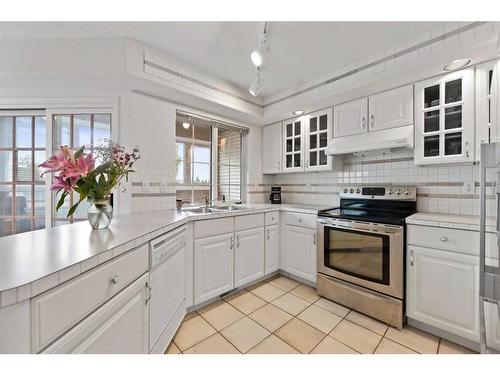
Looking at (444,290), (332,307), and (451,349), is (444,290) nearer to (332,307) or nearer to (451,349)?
(451,349)

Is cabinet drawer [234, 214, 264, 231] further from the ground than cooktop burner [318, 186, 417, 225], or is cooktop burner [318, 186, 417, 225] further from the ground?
cooktop burner [318, 186, 417, 225]

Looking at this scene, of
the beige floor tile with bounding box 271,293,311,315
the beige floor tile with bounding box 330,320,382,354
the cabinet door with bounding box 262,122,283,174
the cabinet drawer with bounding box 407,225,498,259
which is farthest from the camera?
the cabinet door with bounding box 262,122,283,174

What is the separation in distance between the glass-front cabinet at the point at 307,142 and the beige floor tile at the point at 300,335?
1.65 meters

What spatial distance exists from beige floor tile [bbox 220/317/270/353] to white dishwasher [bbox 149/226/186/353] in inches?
16.2

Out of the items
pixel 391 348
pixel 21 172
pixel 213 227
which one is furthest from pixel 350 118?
pixel 21 172

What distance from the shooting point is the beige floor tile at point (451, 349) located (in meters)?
1.50

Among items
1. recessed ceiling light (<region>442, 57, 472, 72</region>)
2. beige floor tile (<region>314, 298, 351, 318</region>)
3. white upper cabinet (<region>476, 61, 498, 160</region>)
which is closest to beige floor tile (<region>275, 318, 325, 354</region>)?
beige floor tile (<region>314, 298, 351, 318</region>)

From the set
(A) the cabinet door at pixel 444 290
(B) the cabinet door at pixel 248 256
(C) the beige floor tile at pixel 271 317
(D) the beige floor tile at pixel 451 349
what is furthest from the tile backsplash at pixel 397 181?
(C) the beige floor tile at pixel 271 317

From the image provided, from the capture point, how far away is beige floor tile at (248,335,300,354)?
4.94 feet

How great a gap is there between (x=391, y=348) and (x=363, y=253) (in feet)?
2.25

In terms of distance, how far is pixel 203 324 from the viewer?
1.80 m

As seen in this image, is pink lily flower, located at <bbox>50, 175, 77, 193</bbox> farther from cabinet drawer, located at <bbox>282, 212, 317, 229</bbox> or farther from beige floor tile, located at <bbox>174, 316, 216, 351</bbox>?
cabinet drawer, located at <bbox>282, 212, 317, 229</bbox>

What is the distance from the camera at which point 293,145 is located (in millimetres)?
2949

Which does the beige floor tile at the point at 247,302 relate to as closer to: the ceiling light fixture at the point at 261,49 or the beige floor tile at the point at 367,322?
the beige floor tile at the point at 367,322
